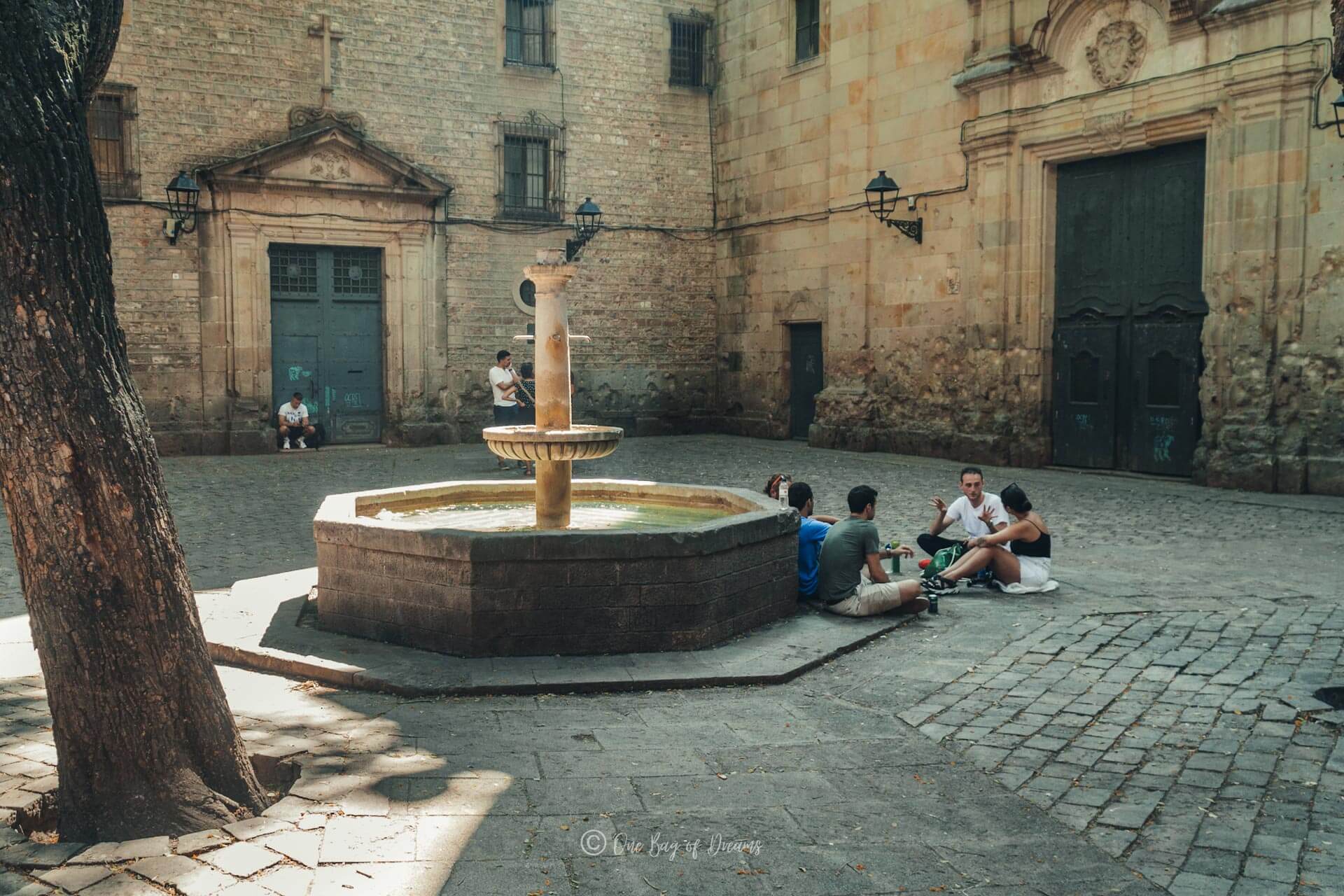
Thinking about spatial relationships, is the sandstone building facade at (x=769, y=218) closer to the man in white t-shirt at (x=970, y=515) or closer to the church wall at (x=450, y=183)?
the church wall at (x=450, y=183)

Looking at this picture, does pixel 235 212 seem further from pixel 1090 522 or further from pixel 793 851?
pixel 793 851

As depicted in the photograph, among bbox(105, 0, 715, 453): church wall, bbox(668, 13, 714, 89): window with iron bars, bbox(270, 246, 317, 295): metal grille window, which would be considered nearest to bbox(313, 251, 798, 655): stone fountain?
bbox(105, 0, 715, 453): church wall

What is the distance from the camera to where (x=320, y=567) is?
712 cm

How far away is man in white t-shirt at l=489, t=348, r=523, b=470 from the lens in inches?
635

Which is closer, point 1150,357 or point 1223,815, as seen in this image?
point 1223,815

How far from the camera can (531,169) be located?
21234 mm

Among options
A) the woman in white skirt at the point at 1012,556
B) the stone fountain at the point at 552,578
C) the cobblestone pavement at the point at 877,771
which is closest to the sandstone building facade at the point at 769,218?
the woman in white skirt at the point at 1012,556

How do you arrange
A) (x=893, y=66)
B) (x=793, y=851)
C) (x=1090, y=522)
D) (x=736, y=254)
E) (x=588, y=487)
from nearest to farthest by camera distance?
(x=793, y=851)
(x=588, y=487)
(x=1090, y=522)
(x=893, y=66)
(x=736, y=254)

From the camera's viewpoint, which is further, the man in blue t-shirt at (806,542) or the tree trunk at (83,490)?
the man in blue t-shirt at (806,542)

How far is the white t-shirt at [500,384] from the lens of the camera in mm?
16094

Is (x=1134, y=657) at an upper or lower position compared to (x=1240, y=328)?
lower

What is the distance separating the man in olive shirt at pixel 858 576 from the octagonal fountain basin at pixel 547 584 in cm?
52

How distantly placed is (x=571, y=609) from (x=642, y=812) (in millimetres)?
2270

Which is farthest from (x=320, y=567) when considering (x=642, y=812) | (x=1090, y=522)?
(x=1090, y=522)
